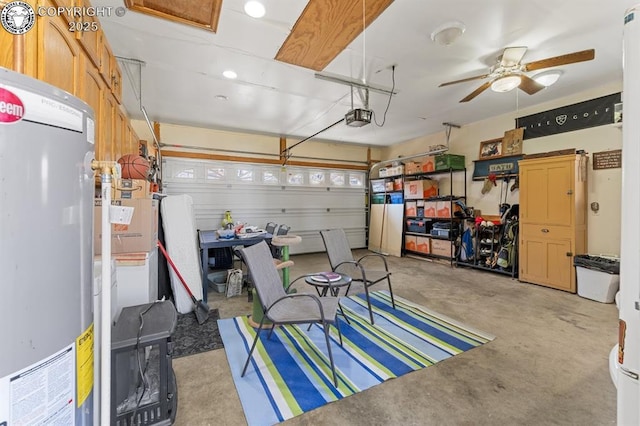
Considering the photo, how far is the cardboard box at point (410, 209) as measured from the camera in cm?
637

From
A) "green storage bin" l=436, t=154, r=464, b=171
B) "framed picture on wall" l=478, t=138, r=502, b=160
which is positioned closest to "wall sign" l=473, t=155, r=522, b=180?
"framed picture on wall" l=478, t=138, r=502, b=160

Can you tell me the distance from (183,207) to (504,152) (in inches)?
214

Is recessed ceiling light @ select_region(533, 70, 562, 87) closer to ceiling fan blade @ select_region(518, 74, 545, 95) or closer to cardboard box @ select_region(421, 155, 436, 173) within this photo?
ceiling fan blade @ select_region(518, 74, 545, 95)

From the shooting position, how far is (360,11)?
2197mm

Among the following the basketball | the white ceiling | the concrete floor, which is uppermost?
the white ceiling

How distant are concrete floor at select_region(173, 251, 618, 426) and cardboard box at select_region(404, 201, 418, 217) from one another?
3.37m

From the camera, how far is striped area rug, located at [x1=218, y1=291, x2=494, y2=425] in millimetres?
1750

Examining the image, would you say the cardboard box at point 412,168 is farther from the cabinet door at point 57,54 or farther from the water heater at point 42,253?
the water heater at point 42,253

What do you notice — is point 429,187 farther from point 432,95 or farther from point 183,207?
point 183,207

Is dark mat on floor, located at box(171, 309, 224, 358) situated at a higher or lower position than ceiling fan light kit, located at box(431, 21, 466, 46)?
lower

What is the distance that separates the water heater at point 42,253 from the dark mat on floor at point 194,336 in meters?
1.59

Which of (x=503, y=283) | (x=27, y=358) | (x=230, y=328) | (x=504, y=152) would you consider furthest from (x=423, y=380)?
(x=504, y=152)

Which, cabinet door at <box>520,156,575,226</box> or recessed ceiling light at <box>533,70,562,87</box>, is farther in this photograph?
cabinet door at <box>520,156,575,226</box>

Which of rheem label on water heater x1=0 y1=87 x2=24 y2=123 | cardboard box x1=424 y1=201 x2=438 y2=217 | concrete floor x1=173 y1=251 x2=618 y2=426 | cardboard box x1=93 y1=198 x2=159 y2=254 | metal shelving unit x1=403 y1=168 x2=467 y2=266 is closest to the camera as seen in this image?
rheem label on water heater x1=0 y1=87 x2=24 y2=123
